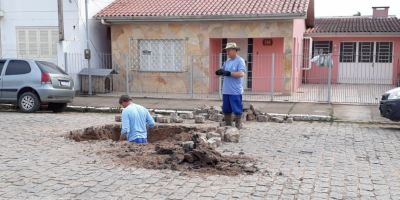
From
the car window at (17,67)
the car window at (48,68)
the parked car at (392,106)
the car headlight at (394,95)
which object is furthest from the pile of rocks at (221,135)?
the car window at (17,67)

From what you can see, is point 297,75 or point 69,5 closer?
point 69,5

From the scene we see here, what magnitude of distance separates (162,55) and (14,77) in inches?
250

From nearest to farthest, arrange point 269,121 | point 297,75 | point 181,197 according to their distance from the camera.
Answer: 1. point 181,197
2. point 269,121
3. point 297,75

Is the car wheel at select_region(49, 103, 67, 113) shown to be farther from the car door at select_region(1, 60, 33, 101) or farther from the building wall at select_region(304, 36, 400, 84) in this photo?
the building wall at select_region(304, 36, 400, 84)

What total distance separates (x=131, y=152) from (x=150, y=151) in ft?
0.94

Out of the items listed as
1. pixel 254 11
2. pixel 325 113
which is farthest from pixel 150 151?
pixel 254 11

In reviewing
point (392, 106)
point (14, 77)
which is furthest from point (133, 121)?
point (14, 77)

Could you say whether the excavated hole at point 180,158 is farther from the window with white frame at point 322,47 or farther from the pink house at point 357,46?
the window with white frame at point 322,47

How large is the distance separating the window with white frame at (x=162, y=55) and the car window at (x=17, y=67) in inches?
233

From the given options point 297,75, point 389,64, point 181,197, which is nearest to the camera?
point 181,197

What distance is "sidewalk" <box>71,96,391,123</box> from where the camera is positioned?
1222 centimetres

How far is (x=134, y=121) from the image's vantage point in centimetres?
748

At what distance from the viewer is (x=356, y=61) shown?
2328 cm

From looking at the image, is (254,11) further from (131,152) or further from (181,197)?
(181,197)
